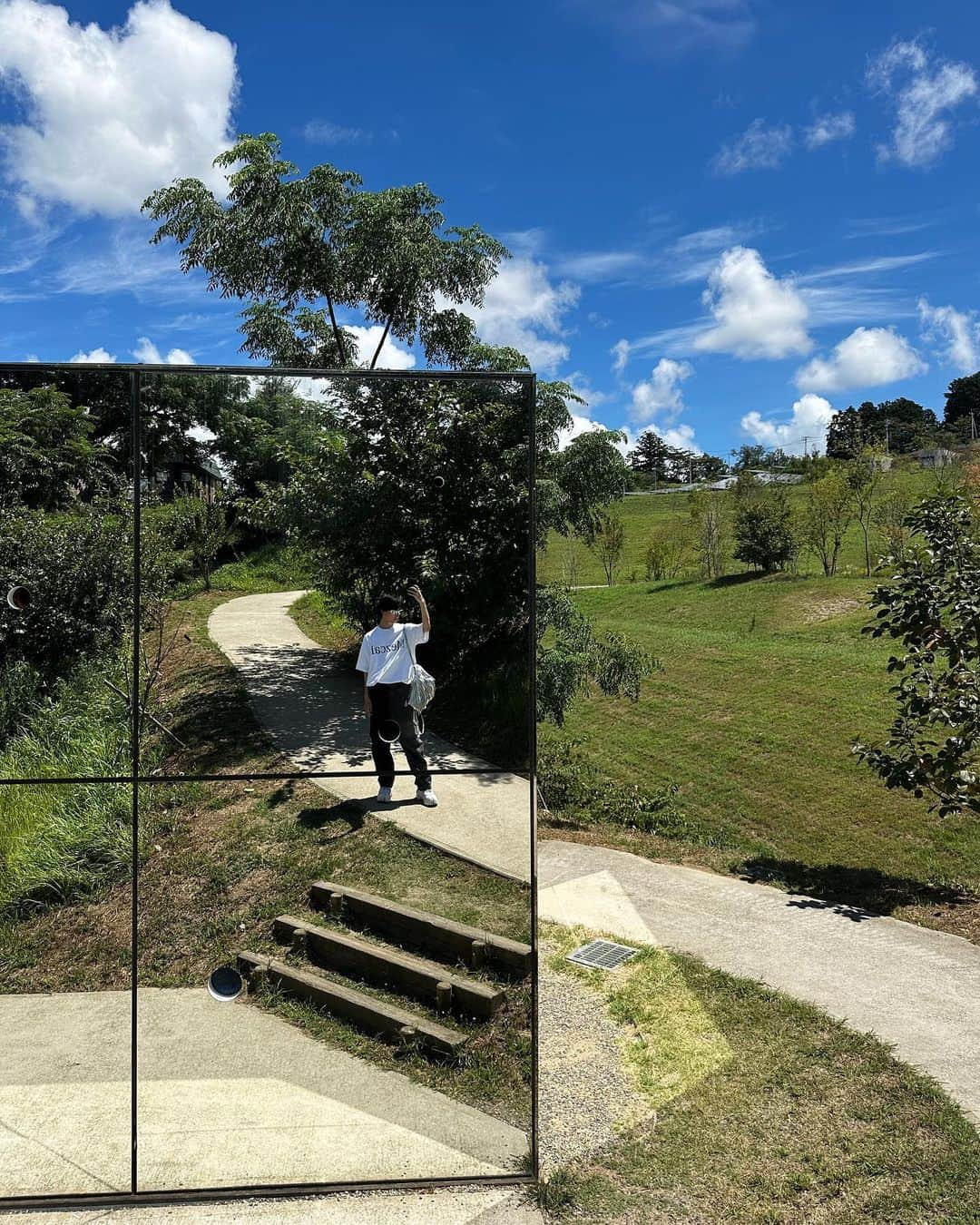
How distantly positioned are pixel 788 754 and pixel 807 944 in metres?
4.60

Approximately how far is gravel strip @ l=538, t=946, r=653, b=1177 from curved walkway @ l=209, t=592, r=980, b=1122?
1.05m

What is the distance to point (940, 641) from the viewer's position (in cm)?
721

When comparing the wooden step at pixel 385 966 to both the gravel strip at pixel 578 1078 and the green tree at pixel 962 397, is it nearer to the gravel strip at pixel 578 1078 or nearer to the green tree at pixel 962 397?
the gravel strip at pixel 578 1078

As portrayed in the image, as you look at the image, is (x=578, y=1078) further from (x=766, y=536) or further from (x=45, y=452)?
(x=766, y=536)

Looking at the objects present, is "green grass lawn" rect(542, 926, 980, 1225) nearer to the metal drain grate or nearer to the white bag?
the metal drain grate

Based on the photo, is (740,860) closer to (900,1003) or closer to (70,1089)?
(900,1003)

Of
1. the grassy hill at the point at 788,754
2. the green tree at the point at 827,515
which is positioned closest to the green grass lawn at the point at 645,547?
the green tree at the point at 827,515

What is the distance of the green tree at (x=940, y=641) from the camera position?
719cm

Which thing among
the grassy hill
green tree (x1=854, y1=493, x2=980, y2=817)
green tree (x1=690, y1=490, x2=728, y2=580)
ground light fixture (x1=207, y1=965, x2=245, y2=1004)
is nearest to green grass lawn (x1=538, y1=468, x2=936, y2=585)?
green tree (x1=690, y1=490, x2=728, y2=580)

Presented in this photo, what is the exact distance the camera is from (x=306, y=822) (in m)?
3.45

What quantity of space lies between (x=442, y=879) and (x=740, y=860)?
18.0ft

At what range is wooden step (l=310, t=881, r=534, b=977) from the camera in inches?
133

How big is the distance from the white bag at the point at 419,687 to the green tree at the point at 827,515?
17.9m

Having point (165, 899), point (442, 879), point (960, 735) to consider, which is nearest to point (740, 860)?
point (960, 735)
